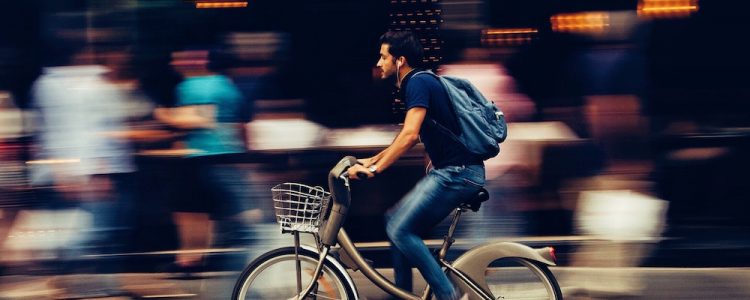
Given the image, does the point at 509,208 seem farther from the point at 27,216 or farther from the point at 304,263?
the point at 27,216

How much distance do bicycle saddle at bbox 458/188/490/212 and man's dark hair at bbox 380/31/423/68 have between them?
67 cm

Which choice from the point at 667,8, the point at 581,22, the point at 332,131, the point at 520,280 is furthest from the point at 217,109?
the point at 667,8

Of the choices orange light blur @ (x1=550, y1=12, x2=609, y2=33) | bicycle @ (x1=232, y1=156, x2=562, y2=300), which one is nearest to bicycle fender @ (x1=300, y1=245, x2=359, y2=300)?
bicycle @ (x1=232, y1=156, x2=562, y2=300)

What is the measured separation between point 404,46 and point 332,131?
2.82m

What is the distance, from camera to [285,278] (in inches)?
206

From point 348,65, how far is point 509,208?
1.67 meters

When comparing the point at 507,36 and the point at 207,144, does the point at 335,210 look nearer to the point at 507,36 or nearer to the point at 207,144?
the point at 207,144

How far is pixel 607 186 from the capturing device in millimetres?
6828

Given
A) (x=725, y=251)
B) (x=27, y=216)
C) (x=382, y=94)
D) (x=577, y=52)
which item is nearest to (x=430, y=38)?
(x=382, y=94)

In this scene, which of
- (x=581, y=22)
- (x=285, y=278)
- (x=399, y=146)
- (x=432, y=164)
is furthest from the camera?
(x=581, y=22)

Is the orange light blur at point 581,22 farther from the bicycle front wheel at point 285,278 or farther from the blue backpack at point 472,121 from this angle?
the bicycle front wheel at point 285,278

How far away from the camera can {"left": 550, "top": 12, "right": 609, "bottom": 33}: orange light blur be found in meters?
7.34

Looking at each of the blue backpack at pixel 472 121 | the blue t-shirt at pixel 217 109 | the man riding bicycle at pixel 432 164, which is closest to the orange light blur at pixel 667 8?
the blue t-shirt at pixel 217 109

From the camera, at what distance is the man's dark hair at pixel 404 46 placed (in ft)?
16.2
